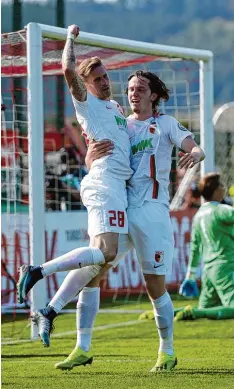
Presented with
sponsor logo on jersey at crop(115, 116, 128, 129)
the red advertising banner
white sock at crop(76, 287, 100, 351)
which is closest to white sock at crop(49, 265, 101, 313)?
white sock at crop(76, 287, 100, 351)

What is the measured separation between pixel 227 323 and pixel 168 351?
373 centimetres

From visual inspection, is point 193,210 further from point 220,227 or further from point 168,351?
point 168,351

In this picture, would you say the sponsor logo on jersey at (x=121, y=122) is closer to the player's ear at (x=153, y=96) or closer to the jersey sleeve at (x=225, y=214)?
the player's ear at (x=153, y=96)

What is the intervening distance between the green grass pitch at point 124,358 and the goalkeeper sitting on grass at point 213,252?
171 mm

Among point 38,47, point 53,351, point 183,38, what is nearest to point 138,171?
point 53,351

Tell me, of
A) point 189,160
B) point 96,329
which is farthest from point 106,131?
point 96,329

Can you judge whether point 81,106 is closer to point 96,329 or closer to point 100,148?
point 100,148

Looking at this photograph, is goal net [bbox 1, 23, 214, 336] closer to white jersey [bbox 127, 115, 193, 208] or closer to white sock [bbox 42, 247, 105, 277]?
white jersey [bbox 127, 115, 193, 208]

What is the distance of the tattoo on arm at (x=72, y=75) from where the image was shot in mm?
8734

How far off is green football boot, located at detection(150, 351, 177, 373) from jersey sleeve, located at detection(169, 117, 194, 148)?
57.7 inches

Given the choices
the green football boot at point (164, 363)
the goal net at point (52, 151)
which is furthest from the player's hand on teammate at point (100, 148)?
the goal net at point (52, 151)

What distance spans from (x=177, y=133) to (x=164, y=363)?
159 cm

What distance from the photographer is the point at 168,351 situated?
9.24 m

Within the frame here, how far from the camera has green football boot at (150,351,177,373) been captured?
9.17m
